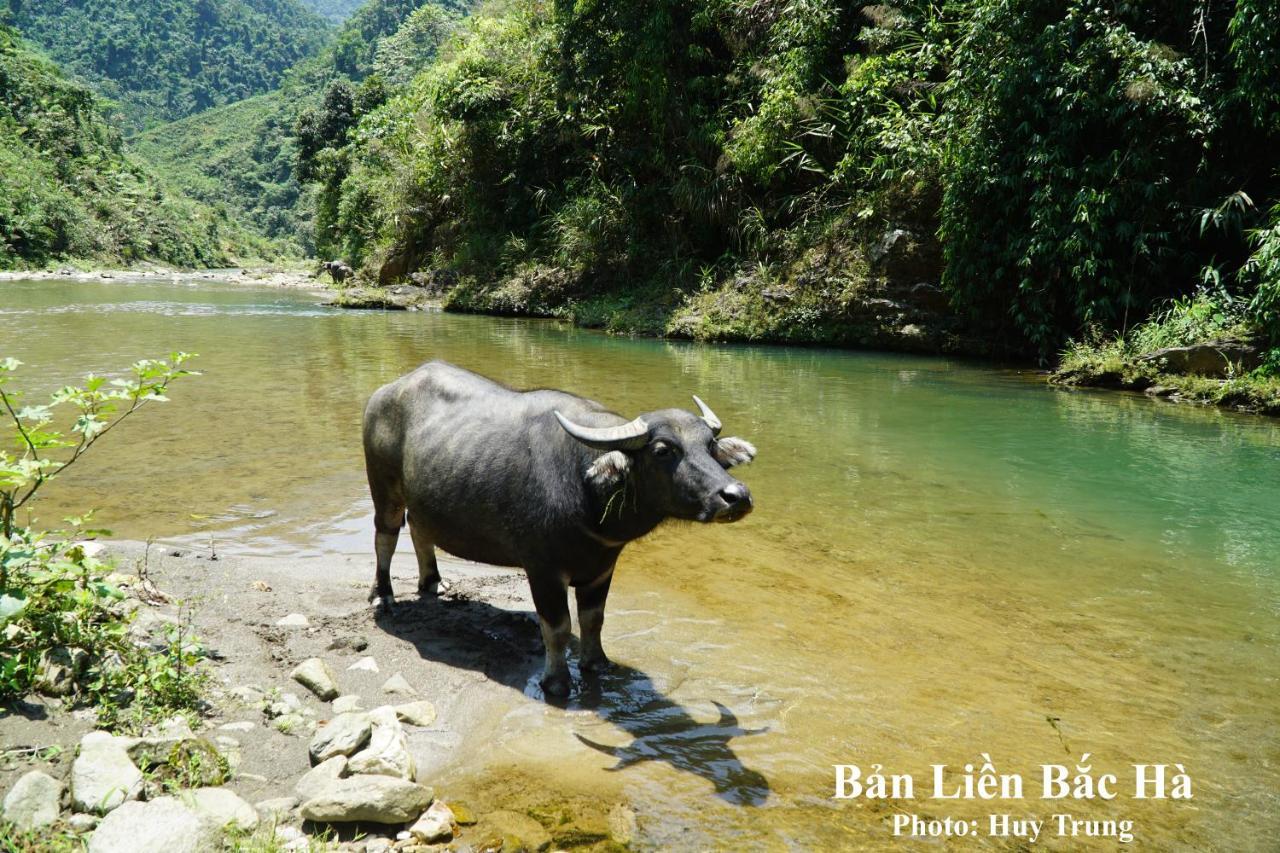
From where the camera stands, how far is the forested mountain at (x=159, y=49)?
125 metres

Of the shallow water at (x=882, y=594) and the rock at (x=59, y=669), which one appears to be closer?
the rock at (x=59, y=669)

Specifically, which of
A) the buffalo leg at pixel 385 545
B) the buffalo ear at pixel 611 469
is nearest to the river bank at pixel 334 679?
the buffalo leg at pixel 385 545

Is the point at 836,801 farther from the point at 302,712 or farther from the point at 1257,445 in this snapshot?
the point at 1257,445

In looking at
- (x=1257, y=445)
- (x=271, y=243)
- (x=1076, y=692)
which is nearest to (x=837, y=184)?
(x=1257, y=445)

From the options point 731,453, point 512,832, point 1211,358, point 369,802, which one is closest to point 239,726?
point 369,802

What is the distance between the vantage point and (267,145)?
105750 mm

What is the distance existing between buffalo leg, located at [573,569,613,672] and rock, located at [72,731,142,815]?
1.86 metres

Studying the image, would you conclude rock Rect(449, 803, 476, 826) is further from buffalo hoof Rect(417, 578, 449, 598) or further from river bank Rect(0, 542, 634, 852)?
buffalo hoof Rect(417, 578, 449, 598)

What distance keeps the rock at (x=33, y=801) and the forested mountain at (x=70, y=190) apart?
53.9m

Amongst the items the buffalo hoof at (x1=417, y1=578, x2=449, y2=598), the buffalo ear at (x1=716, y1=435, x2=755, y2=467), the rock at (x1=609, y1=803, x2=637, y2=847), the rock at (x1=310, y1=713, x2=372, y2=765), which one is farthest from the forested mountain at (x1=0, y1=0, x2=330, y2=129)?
the rock at (x1=609, y1=803, x2=637, y2=847)

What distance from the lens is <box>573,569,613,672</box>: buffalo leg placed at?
13.0ft

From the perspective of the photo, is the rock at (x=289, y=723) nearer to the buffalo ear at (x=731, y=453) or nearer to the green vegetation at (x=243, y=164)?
the buffalo ear at (x=731, y=453)

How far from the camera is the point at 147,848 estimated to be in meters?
2.28

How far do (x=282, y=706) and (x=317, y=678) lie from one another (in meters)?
0.27
